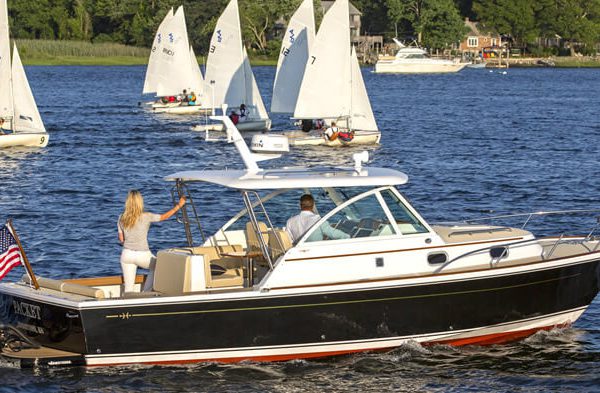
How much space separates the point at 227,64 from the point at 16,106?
1417 centimetres

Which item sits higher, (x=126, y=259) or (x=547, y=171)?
(x=126, y=259)

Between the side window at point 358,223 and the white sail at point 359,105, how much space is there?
1292 inches

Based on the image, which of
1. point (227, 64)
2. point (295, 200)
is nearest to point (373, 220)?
point (295, 200)

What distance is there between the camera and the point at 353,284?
16.9 m

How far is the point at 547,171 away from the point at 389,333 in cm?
2714

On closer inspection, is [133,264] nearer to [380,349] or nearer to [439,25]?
[380,349]

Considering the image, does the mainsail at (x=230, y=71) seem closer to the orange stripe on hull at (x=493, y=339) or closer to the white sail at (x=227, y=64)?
the white sail at (x=227, y=64)

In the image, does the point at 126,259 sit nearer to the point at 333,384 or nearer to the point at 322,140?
the point at 333,384

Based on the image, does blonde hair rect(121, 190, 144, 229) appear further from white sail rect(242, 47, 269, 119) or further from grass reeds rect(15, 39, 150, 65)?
grass reeds rect(15, 39, 150, 65)

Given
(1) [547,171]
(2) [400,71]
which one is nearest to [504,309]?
(1) [547,171]

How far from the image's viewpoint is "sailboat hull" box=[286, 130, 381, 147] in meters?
49.3

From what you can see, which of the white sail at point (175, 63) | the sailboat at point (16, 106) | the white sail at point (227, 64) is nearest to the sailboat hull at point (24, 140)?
the sailboat at point (16, 106)

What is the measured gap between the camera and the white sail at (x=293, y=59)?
56125 mm

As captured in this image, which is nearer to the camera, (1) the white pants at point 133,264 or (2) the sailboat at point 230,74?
(1) the white pants at point 133,264
